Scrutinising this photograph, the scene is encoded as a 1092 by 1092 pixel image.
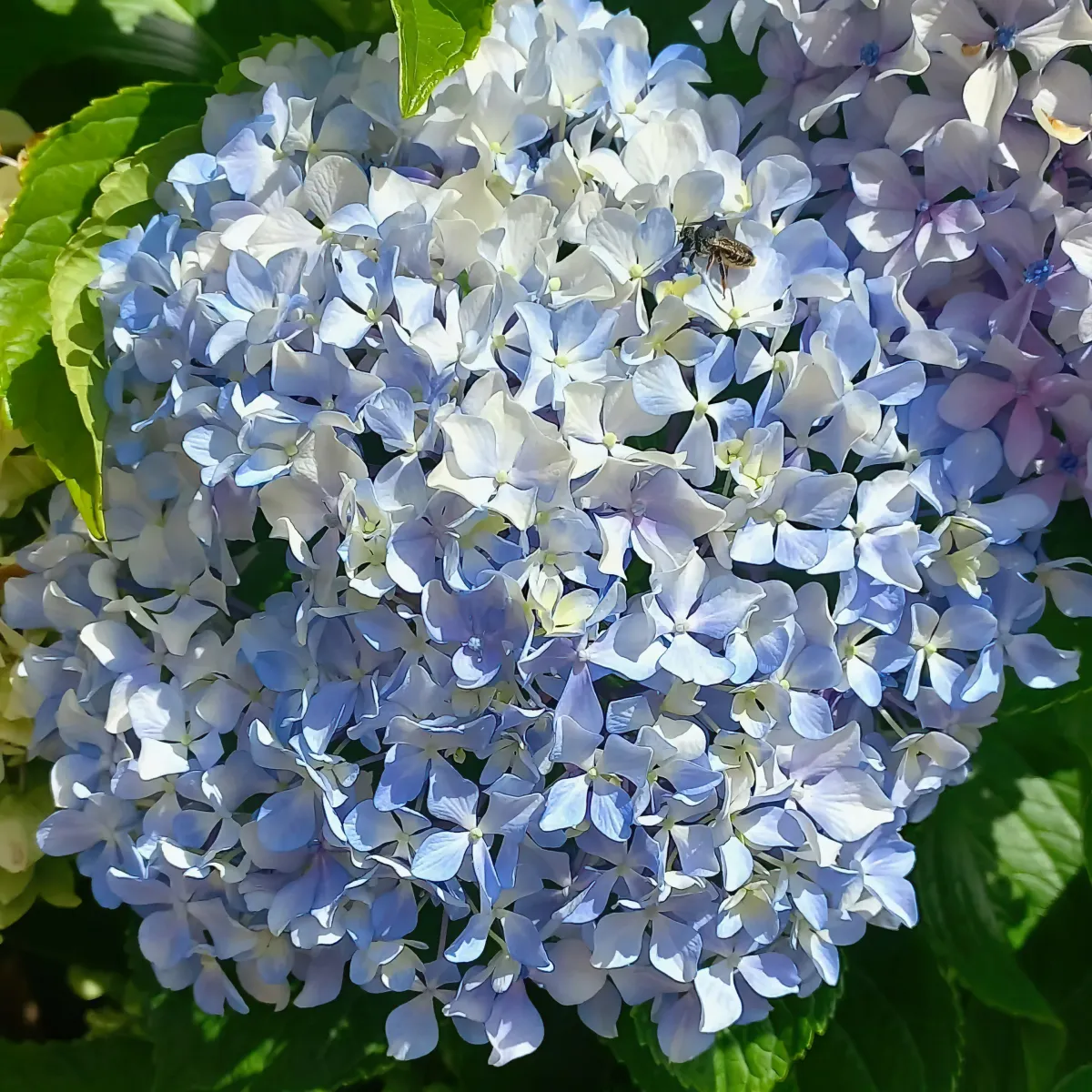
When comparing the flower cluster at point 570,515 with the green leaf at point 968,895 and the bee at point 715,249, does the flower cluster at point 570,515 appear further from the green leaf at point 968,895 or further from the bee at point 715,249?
the green leaf at point 968,895

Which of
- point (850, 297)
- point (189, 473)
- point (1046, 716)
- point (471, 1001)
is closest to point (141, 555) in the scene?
point (189, 473)

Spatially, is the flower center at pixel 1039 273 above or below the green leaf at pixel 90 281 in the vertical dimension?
above

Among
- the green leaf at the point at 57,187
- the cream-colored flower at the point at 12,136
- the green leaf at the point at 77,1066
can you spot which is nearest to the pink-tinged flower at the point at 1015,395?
the green leaf at the point at 57,187

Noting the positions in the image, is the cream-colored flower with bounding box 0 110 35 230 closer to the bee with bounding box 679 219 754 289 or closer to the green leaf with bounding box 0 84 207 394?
the green leaf with bounding box 0 84 207 394

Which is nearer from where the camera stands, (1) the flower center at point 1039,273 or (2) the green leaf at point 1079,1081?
(1) the flower center at point 1039,273

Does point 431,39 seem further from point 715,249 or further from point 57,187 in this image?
point 57,187

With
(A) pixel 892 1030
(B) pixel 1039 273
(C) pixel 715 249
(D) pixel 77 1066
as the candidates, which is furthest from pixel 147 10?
(A) pixel 892 1030

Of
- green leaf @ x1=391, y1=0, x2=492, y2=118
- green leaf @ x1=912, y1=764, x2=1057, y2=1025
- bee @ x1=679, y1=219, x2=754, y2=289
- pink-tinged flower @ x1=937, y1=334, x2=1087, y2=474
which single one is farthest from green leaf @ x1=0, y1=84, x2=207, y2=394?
green leaf @ x1=912, y1=764, x2=1057, y2=1025
